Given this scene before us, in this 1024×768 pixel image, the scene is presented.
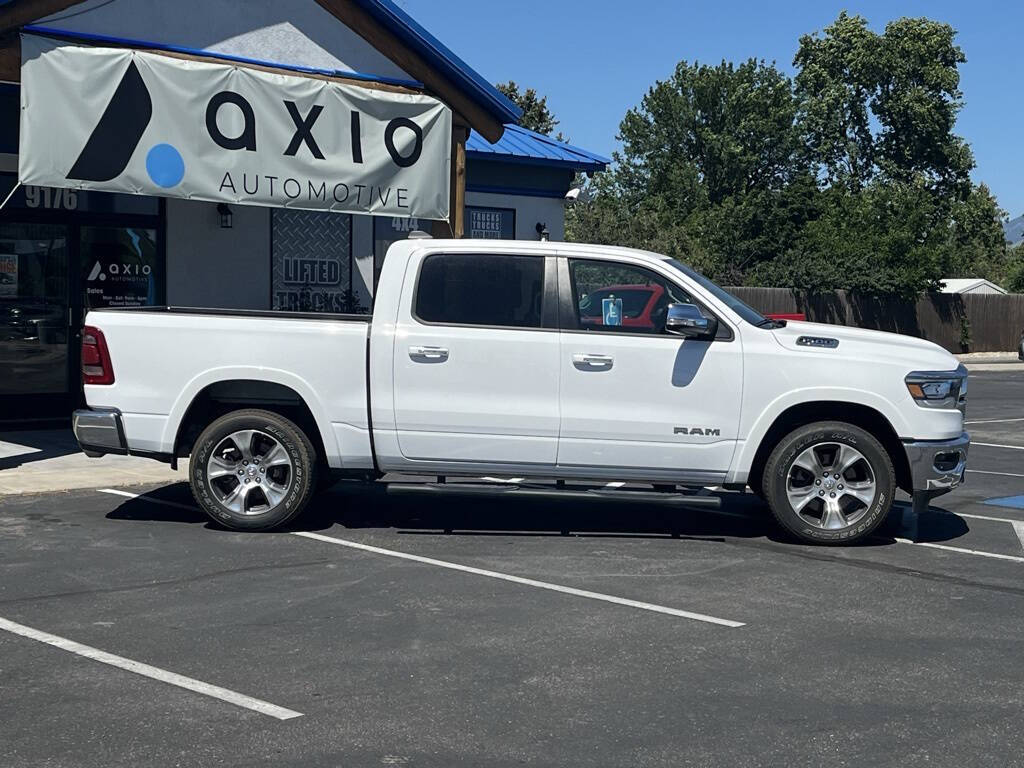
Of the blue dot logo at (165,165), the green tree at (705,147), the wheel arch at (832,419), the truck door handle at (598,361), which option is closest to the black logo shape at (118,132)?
the blue dot logo at (165,165)

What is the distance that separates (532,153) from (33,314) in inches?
336

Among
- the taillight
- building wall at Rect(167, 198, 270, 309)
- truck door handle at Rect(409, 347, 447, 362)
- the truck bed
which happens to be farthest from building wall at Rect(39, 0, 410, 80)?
truck door handle at Rect(409, 347, 447, 362)

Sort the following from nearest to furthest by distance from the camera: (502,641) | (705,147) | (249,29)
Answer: (502,641)
(249,29)
(705,147)

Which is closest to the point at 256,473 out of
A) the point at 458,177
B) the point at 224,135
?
the point at 224,135

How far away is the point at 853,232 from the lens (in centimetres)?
4581

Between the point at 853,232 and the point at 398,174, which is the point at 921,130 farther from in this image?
the point at 398,174

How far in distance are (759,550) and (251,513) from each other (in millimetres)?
3639

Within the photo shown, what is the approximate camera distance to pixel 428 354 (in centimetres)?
908

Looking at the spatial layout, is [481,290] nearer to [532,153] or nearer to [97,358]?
[97,358]

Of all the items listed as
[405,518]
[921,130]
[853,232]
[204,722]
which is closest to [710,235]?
[921,130]

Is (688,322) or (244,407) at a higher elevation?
(688,322)

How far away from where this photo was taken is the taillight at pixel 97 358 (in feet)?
30.3

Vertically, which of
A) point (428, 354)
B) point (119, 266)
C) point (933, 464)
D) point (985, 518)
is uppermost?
point (119, 266)

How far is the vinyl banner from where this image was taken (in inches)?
491
